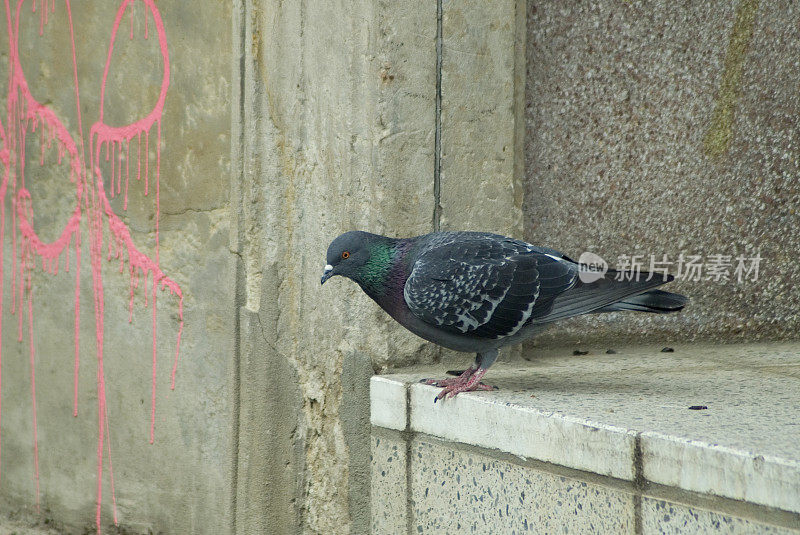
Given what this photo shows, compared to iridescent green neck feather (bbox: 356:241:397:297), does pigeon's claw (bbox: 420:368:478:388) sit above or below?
below

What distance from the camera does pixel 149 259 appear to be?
159 inches

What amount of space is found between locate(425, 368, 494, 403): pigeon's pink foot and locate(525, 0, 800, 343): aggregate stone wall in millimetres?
749

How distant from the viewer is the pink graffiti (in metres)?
4.02

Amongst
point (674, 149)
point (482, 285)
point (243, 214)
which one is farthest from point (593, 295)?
point (243, 214)

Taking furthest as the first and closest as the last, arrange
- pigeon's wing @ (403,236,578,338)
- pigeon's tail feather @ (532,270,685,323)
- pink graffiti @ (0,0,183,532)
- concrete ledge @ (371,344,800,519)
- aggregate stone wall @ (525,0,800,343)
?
1. pink graffiti @ (0,0,183,532)
2. aggregate stone wall @ (525,0,800,343)
3. pigeon's tail feather @ (532,270,685,323)
4. pigeon's wing @ (403,236,578,338)
5. concrete ledge @ (371,344,800,519)

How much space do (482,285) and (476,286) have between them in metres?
0.02

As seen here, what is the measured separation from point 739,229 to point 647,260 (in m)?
0.45

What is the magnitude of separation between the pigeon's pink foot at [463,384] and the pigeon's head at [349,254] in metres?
0.49

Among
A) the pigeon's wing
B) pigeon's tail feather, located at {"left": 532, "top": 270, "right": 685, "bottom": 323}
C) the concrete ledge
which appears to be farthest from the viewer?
pigeon's tail feather, located at {"left": 532, "top": 270, "right": 685, "bottom": 323}

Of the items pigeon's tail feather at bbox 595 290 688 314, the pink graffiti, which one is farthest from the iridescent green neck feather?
the pink graffiti

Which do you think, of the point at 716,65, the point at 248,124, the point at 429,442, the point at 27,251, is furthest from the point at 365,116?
the point at 27,251

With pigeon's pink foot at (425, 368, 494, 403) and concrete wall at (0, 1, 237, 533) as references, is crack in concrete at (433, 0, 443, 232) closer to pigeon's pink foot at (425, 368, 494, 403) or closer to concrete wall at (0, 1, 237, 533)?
pigeon's pink foot at (425, 368, 494, 403)

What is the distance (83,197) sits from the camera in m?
4.29

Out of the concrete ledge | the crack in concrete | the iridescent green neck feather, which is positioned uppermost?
the crack in concrete
